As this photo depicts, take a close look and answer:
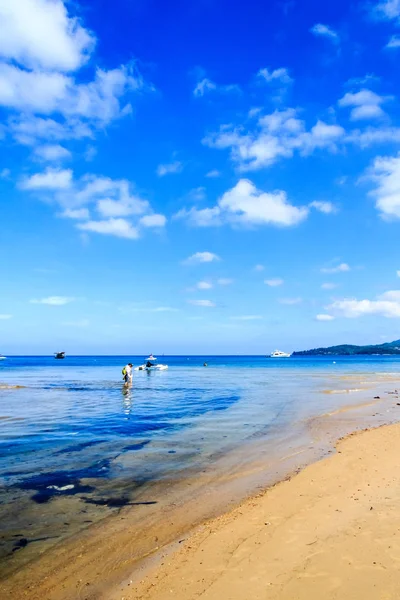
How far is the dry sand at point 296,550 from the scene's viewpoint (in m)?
5.90

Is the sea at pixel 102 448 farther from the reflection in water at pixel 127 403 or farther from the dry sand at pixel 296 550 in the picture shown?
the dry sand at pixel 296 550

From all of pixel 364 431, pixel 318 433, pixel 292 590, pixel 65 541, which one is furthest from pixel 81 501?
pixel 364 431

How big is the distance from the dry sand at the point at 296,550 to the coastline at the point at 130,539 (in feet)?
1.35

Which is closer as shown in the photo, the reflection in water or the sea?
the sea

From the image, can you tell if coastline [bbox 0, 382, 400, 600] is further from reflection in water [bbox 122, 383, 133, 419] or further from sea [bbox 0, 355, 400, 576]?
reflection in water [bbox 122, 383, 133, 419]

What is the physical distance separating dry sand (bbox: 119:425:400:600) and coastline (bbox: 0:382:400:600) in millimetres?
410

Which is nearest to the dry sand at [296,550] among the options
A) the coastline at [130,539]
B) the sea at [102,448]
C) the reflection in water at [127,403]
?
the coastline at [130,539]

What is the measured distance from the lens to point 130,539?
26.3 feet

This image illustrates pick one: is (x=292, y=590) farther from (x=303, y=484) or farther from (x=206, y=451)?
(x=206, y=451)

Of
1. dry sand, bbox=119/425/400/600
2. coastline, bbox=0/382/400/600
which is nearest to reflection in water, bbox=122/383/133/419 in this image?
coastline, bbox=0/382/400/600

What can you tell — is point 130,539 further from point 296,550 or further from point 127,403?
point 127,403

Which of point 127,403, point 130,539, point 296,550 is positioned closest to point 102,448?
point 130,539

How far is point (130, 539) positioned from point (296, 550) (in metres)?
3.27

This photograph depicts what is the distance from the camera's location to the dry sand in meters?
5.90
